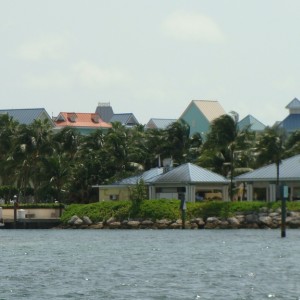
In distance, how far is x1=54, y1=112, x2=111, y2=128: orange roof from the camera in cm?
19238

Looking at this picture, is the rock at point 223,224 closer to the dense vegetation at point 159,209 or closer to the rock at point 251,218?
the dense vegetation at point 159,209

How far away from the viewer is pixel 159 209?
364ft

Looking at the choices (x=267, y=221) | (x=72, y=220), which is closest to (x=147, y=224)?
(x=72, y=220)

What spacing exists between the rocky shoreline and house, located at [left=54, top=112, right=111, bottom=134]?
7539cm

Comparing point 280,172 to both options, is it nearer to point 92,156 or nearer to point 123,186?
point 123,186

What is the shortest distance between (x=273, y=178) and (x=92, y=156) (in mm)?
27373

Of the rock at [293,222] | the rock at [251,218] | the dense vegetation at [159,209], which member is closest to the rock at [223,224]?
the dense vegetation at [159,209]

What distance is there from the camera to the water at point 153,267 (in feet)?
155

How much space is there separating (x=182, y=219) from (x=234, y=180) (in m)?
8.14

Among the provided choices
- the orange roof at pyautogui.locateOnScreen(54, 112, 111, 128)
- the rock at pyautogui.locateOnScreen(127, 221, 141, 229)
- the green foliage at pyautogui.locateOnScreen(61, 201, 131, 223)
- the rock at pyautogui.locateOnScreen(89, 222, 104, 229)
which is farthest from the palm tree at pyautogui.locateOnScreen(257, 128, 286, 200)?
the orange roof at pyautogui.locateOnScreen(54, 112, 111, 128)

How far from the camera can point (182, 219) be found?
354 feet

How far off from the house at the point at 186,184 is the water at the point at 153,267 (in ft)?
80.6

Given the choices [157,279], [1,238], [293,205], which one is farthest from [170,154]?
[157,279]

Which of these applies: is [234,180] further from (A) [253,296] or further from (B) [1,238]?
(A) [253,296]
